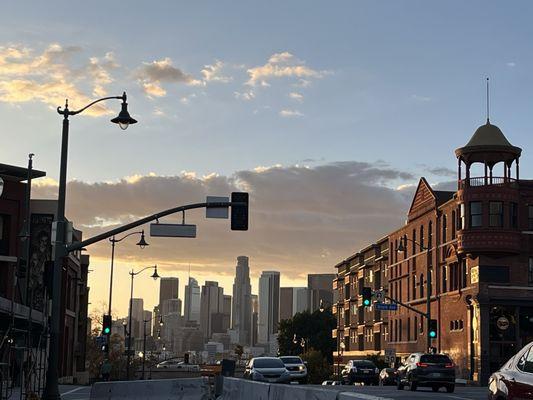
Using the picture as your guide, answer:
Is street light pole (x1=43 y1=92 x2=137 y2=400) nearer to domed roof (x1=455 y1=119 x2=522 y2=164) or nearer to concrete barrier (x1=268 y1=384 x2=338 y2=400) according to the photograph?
concrete barrier (x1=268 y1=384 x2=338 y2=400)

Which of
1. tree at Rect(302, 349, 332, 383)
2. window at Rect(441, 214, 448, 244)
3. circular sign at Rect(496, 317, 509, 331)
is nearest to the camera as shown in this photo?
circular sign at Rect(496, 317, 509, 331)

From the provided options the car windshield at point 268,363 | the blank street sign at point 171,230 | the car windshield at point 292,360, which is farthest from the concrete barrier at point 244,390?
the car windshield at point 292,360

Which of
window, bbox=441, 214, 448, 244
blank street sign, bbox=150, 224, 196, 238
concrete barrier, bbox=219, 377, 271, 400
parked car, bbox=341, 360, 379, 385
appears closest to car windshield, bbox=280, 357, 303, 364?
parked car, bbox=341, 360, 379, 385

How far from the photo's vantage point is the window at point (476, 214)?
228 feet

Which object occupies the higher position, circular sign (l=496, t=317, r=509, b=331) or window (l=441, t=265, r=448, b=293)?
window (l=441, t=265, r=448, b=293)

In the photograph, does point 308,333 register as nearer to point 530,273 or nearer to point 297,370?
point 530,273

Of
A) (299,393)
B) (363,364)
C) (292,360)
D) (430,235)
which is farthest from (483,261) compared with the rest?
(299,393)

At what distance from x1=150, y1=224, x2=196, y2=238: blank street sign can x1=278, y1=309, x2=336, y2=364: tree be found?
4322 inches

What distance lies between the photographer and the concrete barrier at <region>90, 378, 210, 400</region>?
24.5 m

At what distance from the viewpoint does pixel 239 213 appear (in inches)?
1147

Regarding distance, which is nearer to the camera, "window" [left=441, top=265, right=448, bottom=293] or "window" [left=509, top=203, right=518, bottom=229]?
"window" [left=509, top=203, right=518, bottom=229]

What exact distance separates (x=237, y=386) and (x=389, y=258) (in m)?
79.2

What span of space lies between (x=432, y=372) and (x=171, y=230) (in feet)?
54.8

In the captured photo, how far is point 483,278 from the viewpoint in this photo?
68.9m
